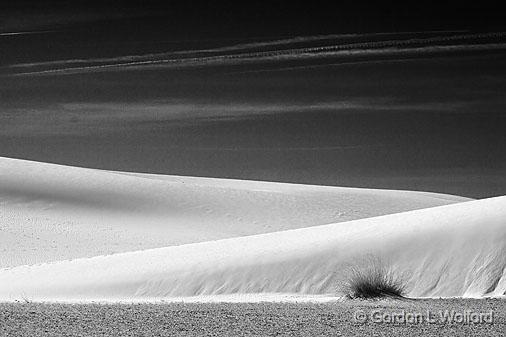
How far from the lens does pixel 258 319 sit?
10867mm

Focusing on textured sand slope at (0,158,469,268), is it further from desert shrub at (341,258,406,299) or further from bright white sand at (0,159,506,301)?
desert shrub at (341,258,406,299)

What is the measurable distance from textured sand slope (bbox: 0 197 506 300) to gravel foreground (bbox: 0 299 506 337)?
2.61m

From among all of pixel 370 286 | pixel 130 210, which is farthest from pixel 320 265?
pixel 130 210

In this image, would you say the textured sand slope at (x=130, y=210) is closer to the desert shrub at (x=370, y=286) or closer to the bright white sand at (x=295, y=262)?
the bright white sand at (x=295, y=262)

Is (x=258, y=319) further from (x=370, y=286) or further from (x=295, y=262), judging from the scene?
(x=295, y=262)

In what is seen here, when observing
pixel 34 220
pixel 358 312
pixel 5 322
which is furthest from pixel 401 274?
pixel 34 220

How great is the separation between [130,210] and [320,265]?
22517 millimetres

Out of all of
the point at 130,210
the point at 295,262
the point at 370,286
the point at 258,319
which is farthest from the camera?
the point at 130,210

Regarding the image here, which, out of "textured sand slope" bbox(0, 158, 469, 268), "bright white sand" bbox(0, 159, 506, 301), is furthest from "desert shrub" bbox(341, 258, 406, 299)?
"textured sand slope" bbox(0, 158, 469, 268)

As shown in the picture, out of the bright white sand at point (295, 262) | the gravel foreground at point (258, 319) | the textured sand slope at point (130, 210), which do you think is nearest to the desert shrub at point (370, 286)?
the gravel foreground at point (258, 319)

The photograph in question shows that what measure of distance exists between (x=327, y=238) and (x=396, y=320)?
6849 millimetres

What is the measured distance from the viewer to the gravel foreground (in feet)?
32.6

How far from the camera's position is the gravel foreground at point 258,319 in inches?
392

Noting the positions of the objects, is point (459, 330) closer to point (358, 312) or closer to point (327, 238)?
point (358, 312)
